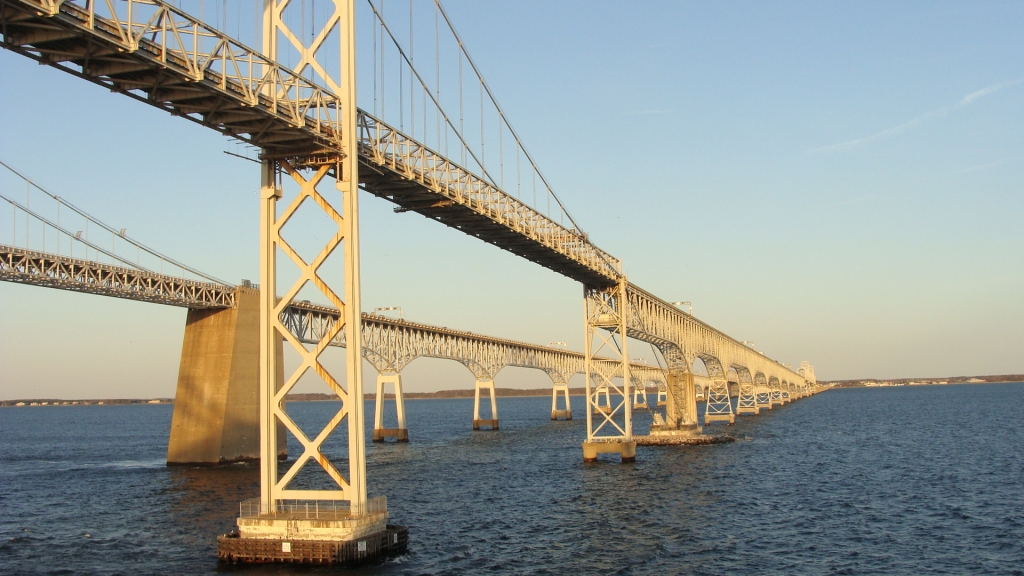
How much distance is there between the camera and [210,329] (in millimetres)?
62625

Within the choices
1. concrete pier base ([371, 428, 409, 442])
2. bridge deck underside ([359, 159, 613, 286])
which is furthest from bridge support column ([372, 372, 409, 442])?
bridge deck underside ([359, 159, 613, 286])

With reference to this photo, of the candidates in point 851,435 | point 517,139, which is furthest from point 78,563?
point 851,435

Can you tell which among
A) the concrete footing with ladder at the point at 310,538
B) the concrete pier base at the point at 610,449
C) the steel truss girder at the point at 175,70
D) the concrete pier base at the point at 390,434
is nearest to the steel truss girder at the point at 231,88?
the steel truss girder at the point at 175,70

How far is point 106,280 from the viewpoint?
59781 millimetres

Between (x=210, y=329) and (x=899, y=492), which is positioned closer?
(x=899, y=492)

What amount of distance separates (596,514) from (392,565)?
13047mm

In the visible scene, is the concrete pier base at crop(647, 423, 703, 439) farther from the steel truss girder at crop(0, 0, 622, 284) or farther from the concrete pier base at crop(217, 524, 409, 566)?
the concrete pier base at crop(217, 524, 409, 566)

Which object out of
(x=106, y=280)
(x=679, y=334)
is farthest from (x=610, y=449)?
(x=106, y=280)

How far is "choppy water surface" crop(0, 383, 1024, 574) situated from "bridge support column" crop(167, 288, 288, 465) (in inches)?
85.8

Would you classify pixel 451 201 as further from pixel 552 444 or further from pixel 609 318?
pixel 552 444

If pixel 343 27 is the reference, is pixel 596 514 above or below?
below

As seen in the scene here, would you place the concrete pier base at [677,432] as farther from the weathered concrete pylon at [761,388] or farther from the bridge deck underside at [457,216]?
the weathered concrete pylon at [761,388]

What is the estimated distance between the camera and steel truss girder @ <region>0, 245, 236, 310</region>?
5444 cm

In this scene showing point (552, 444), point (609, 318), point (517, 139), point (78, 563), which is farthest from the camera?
point (552, 444)
